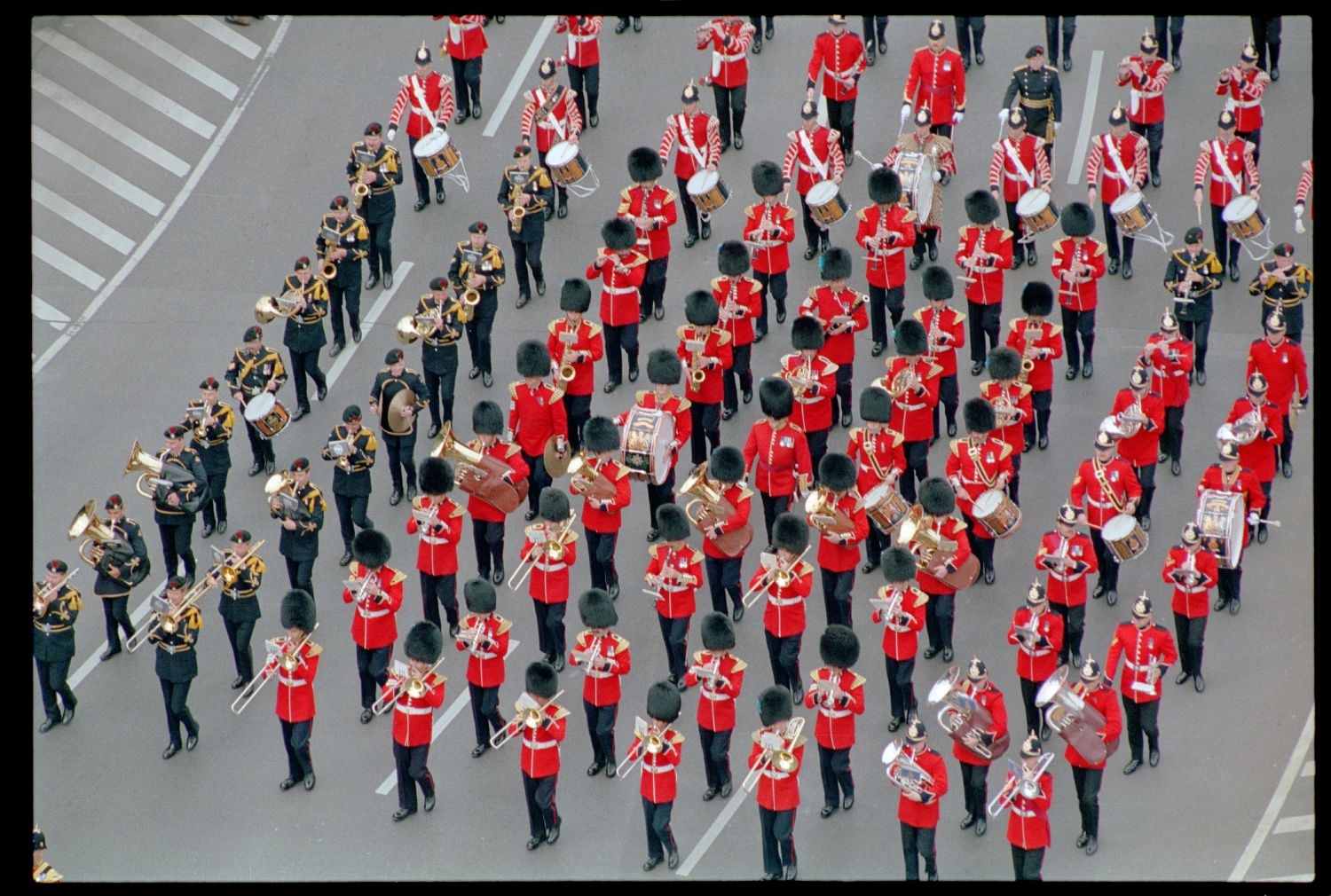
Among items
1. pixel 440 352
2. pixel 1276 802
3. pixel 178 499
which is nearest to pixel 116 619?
pixel 178 499

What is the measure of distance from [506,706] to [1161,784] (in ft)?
20.3

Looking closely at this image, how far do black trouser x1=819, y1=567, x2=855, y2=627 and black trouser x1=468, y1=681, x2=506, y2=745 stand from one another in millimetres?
3268

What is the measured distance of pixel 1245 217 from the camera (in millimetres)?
32156

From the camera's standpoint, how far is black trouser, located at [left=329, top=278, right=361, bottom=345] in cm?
3306

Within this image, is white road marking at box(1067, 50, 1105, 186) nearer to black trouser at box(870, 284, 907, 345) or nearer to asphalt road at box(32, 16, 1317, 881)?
asphalt road at box(32, 16, 1317, 881)

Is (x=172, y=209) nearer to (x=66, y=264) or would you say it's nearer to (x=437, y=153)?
(x=66, y=264)

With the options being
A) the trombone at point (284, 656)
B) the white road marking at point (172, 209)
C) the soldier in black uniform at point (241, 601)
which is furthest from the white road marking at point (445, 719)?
the white road marking at point (172, 209)

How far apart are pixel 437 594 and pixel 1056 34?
36.5 ft

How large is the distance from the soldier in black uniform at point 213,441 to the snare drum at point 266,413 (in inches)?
8.6

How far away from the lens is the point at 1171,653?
27812 mm
